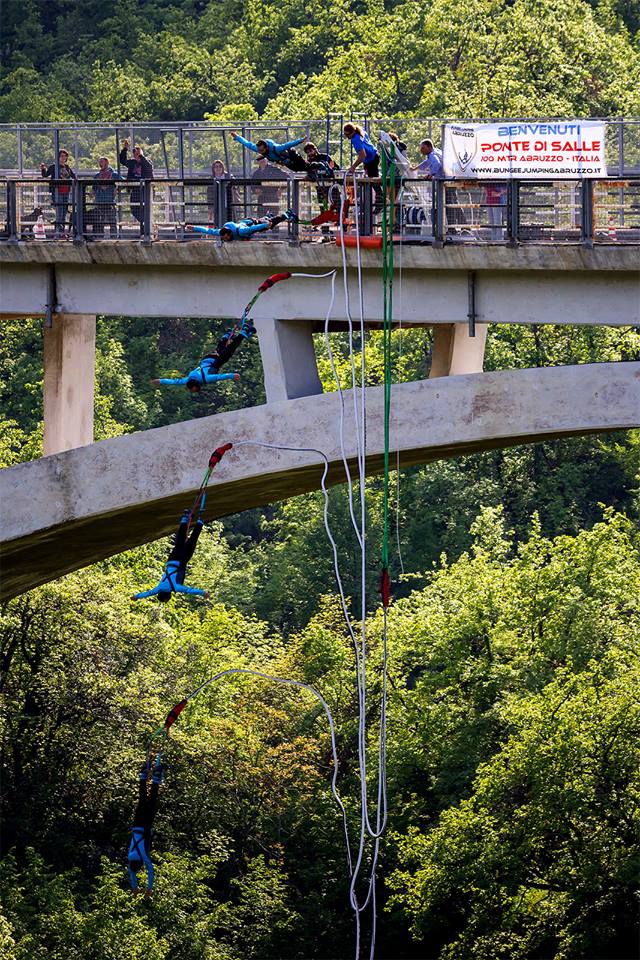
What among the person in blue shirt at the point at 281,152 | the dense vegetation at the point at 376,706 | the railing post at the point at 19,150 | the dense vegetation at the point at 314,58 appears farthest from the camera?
the dense vegetation at the point at 314,58

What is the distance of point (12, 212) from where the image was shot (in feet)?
66.9

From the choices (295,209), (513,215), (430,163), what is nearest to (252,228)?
(295,209)

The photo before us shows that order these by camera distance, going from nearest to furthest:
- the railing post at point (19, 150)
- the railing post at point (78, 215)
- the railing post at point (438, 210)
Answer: the railing post at point (438, 210), the railing post at point (78, 215), the railing post at point (19, 150)

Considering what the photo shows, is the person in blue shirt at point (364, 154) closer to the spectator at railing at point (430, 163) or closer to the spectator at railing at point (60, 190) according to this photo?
the spectator at railing at point (430, 163)

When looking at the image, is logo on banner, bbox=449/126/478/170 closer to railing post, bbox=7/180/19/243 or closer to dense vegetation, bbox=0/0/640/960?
railing post, bbox=7/180/19/243

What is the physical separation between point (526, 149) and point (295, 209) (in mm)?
2100

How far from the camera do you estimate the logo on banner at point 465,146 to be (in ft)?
63.3

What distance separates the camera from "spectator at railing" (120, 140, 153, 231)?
20047 mm

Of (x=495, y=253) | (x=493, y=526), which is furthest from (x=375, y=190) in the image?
(x=493, y=526)

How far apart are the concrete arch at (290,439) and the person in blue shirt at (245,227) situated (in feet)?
5.12

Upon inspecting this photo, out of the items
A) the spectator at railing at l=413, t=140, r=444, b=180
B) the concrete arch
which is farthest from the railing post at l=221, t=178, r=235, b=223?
the concrete arch

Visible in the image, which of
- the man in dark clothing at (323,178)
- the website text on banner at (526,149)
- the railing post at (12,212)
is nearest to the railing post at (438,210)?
the website text on banner at (526,149)

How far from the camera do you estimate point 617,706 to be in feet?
112

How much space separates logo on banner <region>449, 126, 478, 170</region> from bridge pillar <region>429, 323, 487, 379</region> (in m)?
1.65
